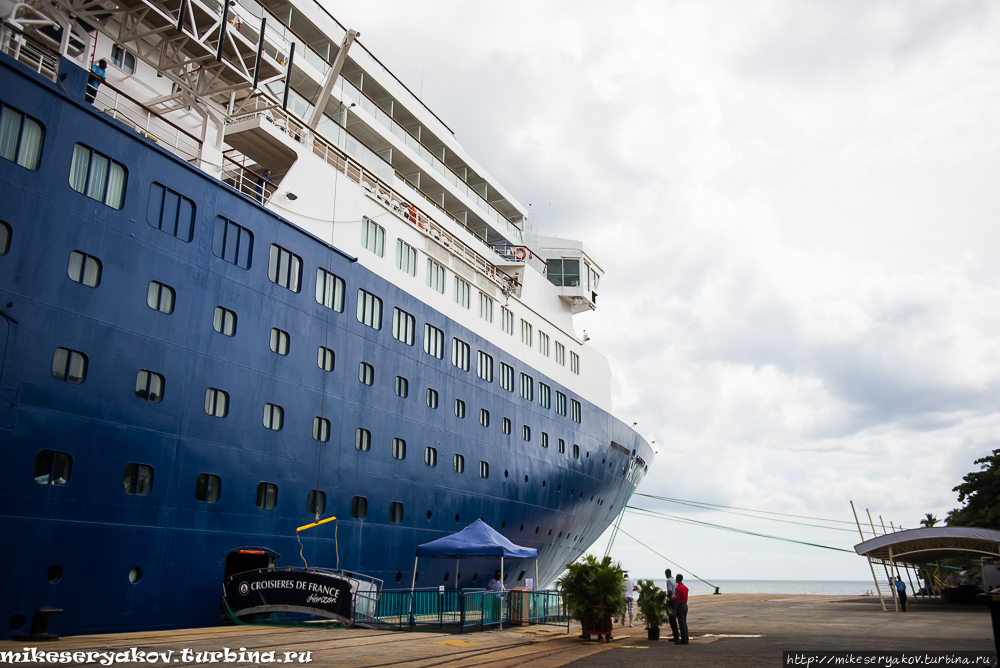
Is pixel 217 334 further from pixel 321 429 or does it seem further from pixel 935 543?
pixel 935 543

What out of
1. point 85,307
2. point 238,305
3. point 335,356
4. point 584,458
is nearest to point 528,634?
point 335,356

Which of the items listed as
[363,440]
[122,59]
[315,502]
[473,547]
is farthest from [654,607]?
[122,59]

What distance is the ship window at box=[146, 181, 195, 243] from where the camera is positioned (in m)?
12.0

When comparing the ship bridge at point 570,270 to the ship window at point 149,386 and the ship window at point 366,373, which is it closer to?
the ship window at point 366,373

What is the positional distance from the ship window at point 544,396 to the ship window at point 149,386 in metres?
14.8

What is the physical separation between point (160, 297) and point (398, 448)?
6.95 metres

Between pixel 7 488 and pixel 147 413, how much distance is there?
2.21 m

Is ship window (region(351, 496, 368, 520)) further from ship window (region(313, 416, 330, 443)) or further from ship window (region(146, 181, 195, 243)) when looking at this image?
ship window (region(146, 181, 195, 243))

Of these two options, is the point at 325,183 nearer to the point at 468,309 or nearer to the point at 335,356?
the point at 335,356

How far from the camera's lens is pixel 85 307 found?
10617 millimetres

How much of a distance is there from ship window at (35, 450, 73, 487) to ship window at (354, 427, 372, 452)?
6.29 m

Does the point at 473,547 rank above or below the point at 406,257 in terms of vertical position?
below

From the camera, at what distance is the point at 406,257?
62.3 ft

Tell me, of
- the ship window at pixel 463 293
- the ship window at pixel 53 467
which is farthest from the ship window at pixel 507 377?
the ship window at pixel 53 467
